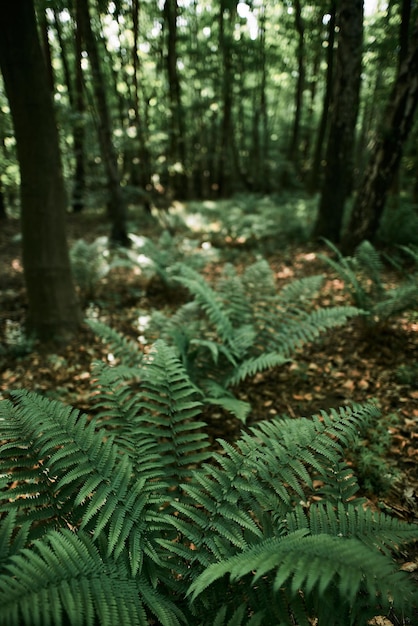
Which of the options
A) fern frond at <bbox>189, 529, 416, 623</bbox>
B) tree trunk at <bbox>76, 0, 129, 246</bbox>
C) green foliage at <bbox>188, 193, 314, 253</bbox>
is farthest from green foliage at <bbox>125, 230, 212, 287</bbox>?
fern frond at <bbox>189, 529, 416, 623</bbox>

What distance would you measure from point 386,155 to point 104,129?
17.7ft

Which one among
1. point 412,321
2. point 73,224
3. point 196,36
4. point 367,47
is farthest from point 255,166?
point 412,321

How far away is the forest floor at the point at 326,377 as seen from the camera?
2.65m

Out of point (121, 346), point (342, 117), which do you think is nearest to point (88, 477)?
point (121, 346)

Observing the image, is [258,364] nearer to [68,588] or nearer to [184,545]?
[184,545]

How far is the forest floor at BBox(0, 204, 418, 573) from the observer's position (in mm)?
2650

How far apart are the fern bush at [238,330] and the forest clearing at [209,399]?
0.03 meters

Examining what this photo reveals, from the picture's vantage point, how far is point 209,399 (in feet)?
9.12

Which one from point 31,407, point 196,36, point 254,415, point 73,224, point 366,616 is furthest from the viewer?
point 196,36

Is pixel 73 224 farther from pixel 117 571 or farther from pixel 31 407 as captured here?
pixel 117 571

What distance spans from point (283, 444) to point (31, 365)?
336 centimetres

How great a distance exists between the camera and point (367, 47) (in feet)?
22.4

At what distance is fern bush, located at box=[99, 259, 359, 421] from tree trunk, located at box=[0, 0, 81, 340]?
1403 mm

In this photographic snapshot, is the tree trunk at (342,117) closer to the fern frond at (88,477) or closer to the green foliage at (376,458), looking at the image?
the green foliage at (376,458)
